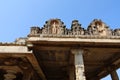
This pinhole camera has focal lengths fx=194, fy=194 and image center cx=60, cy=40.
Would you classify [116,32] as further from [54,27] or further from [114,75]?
[114,75]

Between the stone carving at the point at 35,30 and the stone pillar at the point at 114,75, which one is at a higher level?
the stone carving at the point at 35,30

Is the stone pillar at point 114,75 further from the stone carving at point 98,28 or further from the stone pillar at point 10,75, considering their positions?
the stone pillar at point 10,75

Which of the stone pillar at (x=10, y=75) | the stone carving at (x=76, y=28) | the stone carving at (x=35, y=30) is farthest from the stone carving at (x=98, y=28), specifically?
the stone pillar at (x=10, y=75)

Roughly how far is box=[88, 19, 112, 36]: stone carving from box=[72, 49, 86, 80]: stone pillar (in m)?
1.53

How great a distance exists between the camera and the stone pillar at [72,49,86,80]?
1084cm

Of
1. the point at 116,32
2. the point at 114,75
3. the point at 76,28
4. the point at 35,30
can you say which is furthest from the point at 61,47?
the point at 114,75

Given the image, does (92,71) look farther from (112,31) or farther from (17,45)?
(17,45)

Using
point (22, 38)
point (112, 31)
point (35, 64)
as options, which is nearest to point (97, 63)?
point (112, 31)

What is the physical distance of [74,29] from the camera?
1242cm

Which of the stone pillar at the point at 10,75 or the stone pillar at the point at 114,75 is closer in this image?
the stone pillar at the point at 10,75

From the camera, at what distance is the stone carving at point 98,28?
1239 centimetres

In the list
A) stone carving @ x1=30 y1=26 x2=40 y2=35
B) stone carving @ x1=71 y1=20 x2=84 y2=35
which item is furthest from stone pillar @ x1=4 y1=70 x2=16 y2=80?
stone carving @ x1=71 y1=20 x2=84 y2=35

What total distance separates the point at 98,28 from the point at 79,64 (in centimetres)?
294

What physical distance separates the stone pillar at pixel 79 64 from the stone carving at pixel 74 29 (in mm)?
1203
